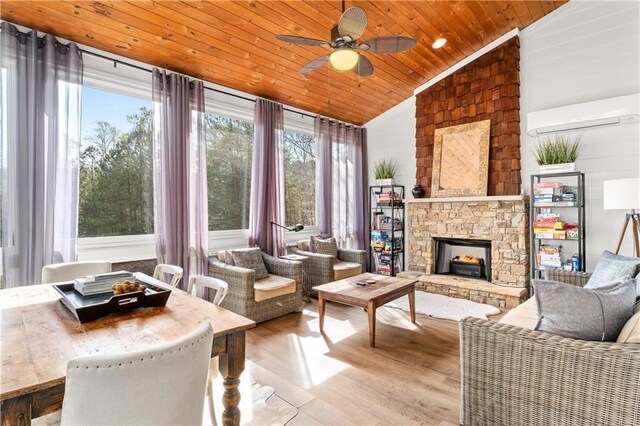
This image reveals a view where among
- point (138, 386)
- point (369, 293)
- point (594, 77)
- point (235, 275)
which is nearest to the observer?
point (138, 386)

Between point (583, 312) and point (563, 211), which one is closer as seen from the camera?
point (583, 312)

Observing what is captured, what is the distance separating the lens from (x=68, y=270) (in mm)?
2406

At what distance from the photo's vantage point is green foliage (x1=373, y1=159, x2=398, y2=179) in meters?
5.91

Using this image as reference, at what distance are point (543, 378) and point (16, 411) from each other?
196cm

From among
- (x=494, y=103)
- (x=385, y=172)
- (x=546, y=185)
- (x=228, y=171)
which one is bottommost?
(x=546, y=185)

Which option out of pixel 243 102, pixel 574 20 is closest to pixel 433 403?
pixel 243 102

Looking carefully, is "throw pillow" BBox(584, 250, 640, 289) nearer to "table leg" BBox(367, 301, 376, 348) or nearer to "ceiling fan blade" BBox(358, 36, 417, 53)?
"table leg" BBox(367, 301, 376, 348)

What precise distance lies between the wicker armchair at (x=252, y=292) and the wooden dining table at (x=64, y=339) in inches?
65.8

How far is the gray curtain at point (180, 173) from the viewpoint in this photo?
358cm

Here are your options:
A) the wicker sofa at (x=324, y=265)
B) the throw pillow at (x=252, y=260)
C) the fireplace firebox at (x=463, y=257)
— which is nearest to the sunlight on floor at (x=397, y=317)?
the wicker sofa at (x=324, y=265)

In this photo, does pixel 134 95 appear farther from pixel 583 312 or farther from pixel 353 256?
pixel 583 312

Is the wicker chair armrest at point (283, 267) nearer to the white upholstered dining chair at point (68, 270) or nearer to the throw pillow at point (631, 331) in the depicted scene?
the white upholstered dining chair at point (68, 270)

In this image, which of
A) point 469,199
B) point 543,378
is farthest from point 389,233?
point 543,378

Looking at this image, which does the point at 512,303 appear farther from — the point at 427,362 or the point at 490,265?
the point at 427,362
